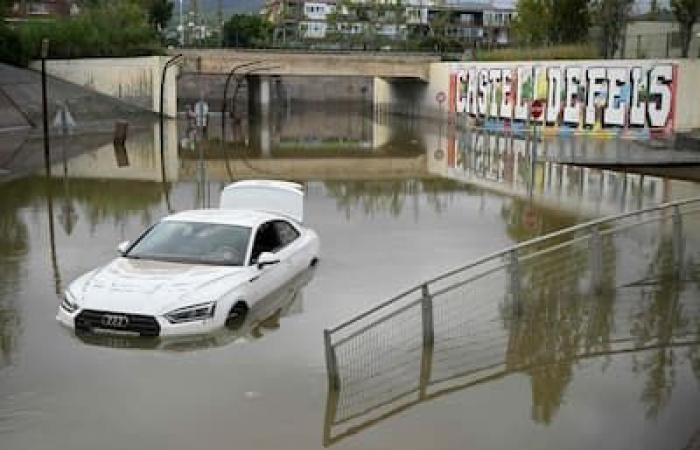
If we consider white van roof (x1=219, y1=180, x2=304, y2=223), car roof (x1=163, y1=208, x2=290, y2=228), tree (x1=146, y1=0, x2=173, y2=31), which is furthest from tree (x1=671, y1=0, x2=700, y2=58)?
tree (x1=146, y1=0, x2=173, y2=31)

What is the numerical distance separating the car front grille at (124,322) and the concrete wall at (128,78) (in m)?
48.5

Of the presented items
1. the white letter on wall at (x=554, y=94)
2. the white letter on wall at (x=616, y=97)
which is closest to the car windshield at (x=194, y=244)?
the white letter on wall at (x=616, y=97)

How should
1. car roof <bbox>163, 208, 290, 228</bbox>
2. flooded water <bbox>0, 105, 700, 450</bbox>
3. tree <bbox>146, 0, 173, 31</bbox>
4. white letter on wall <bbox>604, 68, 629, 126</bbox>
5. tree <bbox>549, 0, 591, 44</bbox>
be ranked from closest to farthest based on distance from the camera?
flooded water <bbox>0, 105, 700, 450</bbox>
car roof <bbox>163, 208, 290, 228</bbox>
white letter on wall <bbox>604, 68, 629, 126</bbox>
tree <bbox>549, 0, 591, 44</bbox>
tree <bbox>146, 0, 173, 31</bbox>

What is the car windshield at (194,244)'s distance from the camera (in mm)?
12508

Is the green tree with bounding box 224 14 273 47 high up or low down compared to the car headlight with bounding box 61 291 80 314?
up

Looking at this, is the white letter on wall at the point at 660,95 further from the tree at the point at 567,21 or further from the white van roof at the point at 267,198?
the white van roof at the point at 267,198

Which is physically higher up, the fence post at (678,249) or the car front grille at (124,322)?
the fence post at (678,249)

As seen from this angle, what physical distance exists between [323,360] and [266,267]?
2.78 m

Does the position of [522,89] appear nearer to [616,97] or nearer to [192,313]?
[616,97]

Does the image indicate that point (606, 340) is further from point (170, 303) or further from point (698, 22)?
point (698, 22)

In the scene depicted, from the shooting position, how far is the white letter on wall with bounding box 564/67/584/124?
43344 mm

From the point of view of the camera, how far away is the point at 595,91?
139ft

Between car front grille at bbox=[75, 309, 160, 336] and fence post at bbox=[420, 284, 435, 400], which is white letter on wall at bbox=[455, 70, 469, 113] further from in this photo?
car front grille at bbox=[75, 309, 160, 336]

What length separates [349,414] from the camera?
344 inches
